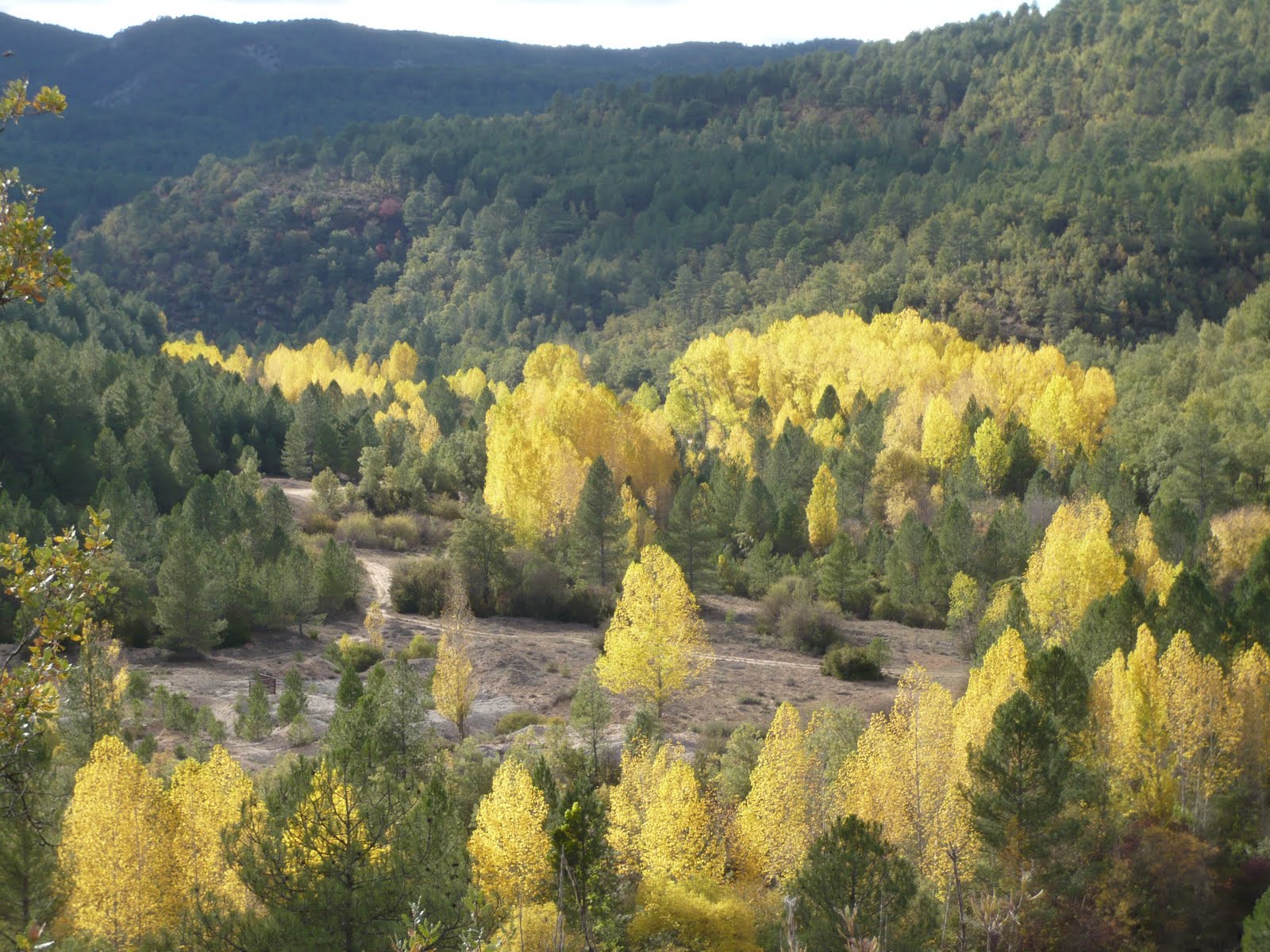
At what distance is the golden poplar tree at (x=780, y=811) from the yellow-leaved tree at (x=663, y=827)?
1340mm

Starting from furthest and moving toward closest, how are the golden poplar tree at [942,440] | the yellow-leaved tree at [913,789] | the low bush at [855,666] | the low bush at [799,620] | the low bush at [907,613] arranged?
1. the golden poplar tree at [942,440]
2. the low bush at [907,613]
3. the low bush at [799,620]
4. the low bush at [855,666]
5. the yellow-leaved tree at [913,789]

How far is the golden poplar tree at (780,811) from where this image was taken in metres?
37.1

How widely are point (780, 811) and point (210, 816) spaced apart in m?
16.1

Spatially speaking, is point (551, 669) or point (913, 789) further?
point (551, 669)

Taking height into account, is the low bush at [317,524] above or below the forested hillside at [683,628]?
below

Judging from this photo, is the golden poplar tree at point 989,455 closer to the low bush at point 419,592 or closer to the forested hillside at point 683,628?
the forested hillside at point 683,628

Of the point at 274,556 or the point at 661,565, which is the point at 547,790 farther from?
the point at 274,556

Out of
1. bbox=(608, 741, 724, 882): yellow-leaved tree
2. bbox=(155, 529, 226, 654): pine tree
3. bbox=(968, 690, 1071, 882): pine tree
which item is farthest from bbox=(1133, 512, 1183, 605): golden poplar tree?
bbox=(155, 529, 226, 654): pine tree

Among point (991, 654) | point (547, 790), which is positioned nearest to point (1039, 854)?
point (991, 654)

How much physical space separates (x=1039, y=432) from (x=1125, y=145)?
119267mm

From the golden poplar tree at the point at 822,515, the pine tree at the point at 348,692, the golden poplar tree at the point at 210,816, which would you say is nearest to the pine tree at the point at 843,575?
the golden poplar tree at the point at 822,515

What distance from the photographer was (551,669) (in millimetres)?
61625

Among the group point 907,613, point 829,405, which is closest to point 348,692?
point 907,613

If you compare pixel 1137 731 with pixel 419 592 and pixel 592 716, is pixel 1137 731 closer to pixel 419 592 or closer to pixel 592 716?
pixel 592 716
